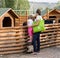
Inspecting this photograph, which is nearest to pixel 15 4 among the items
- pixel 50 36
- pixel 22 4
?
pixel 22 4

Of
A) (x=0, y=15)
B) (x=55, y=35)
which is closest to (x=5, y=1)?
(x=0, y=15)

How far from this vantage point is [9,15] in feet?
81.8

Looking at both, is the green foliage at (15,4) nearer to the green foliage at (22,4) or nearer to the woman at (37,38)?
the green foliage at (22,4)

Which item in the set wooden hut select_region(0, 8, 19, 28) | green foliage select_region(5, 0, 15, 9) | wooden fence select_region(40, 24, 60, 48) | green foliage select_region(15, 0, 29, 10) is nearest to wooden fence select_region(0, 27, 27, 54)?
wooden fence select_region(40, 24, 60, 48)

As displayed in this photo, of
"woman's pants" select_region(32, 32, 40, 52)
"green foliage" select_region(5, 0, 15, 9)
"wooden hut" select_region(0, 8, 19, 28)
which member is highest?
"green foliage" select_region(5, 0, 15, 9)

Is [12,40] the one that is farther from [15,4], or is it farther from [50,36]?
[15,4]

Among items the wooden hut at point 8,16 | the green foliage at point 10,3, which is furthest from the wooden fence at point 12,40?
the green foliage at point 10,3

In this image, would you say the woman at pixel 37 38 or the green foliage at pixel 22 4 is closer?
the woman at pixel 37 38

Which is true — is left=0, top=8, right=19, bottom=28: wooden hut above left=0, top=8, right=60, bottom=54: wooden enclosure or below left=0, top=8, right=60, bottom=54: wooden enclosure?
above

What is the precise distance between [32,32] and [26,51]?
0.82 meters

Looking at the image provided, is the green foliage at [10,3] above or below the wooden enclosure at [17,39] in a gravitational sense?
above

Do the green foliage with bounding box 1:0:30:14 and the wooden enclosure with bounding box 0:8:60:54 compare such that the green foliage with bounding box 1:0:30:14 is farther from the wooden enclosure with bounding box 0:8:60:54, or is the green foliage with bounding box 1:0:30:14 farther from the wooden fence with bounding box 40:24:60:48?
the wooden enclosure with bounding box 0:8:60:54

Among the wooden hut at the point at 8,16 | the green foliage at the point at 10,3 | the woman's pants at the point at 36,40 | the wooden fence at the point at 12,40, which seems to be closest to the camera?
the wooden fence at the point at 12,40

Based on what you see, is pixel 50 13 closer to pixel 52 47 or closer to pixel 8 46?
pixel 52 47
